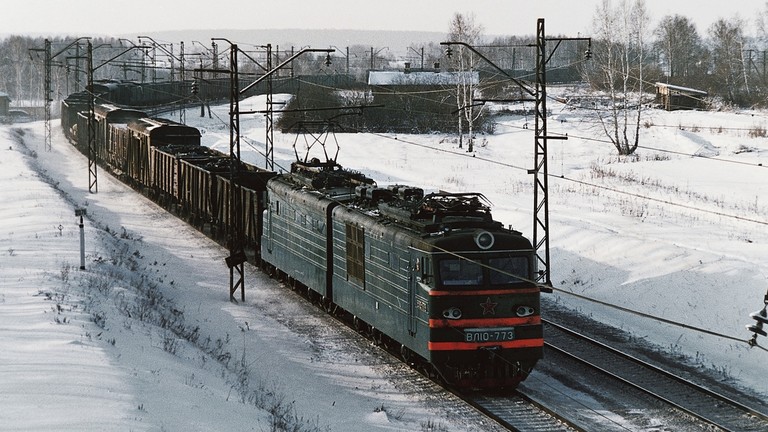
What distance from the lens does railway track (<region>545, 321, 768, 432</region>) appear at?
1595cm

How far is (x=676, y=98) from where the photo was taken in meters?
88.4

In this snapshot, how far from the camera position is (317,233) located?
22.8 metres

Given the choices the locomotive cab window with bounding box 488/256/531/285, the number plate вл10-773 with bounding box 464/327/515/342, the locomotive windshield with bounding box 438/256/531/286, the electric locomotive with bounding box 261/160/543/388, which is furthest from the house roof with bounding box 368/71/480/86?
the number plate вл10-773 with bounding box 464/327/515/342

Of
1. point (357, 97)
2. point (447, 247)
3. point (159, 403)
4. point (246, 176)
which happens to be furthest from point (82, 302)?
point (357, 97)

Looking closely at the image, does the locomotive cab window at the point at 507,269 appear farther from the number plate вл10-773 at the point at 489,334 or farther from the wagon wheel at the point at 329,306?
the wagon wheel at the point at 329,306

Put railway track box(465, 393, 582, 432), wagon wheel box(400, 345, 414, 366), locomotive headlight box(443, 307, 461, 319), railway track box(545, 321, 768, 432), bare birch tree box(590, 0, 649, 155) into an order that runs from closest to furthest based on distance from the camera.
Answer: railway track box(465, 393, 582, 432) → railway track box(545, 321, 768, 432) → locomotive headlight box(443, 307, 461, 319) → wagon wheel box(400, 345, 414, 366) → bare birch tree box(590, 0, 649, 155)

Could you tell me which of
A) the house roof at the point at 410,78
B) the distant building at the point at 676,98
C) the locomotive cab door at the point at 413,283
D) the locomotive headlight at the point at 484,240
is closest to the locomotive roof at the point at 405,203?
the locomotive cab door at the point at 413,283

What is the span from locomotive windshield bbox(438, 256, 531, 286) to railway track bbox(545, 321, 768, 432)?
337 centimetres

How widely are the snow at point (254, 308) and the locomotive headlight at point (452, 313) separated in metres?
1.62

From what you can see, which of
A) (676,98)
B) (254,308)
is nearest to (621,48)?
(676,98)

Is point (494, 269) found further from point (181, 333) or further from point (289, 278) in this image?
point (289, 278)

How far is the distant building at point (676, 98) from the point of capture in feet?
285

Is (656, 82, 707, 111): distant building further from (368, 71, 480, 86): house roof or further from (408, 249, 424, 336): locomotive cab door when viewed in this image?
(408, 249, 424, 336): locomotive cab door

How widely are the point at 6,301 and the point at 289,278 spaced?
9.30 meters
